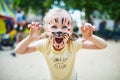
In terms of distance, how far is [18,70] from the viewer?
552 centimetres

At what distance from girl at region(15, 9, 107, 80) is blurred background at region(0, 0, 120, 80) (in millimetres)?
354

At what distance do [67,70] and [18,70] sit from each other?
3.11 m

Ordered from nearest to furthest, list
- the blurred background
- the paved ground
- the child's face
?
the child's face
the paved ground
the blurred background

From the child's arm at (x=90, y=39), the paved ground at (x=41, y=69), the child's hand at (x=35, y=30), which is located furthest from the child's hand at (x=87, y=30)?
the paved ground at (x=41, y=69)

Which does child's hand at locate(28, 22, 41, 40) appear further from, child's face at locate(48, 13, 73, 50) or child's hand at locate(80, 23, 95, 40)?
child's hand at locate(80, 23, 95, 40)

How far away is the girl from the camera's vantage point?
240cm

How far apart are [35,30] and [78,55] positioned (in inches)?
208

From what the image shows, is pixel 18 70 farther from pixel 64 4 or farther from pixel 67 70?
pixel 64 4

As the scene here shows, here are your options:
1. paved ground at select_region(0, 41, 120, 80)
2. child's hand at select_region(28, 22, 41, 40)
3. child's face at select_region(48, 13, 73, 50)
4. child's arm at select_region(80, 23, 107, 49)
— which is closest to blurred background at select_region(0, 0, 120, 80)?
paved ground at select_region(0, 41, 120, 80)

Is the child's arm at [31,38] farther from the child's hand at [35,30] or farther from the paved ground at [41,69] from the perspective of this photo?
the paved ground at [41,69]

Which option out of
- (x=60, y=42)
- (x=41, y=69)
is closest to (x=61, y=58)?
(x=60, y=42)

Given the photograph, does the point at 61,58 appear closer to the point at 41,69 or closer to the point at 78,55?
the point at 41,69

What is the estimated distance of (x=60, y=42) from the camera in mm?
2377

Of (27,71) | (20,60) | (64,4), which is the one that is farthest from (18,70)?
(64,4)
